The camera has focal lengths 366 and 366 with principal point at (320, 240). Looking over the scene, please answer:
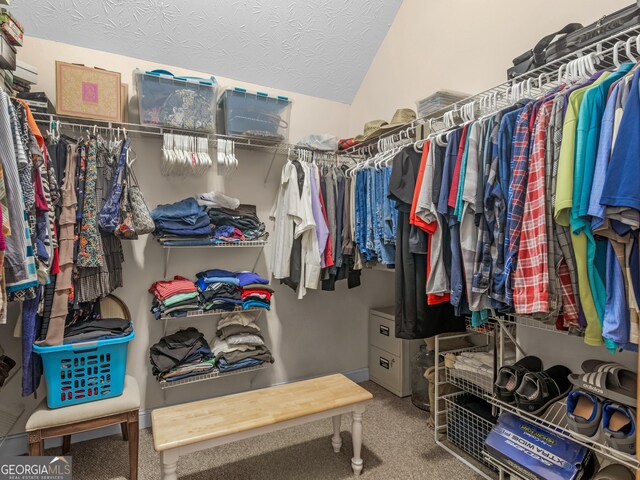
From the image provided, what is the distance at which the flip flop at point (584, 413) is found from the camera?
1.27 meters

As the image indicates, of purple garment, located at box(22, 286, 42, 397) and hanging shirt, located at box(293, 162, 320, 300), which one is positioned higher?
hanging shirt, located at box(293, 162, 320, 300)

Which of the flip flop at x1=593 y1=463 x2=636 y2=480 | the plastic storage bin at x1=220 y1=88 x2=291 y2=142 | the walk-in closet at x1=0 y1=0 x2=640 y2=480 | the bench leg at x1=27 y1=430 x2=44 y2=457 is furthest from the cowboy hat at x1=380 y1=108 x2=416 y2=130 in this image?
the bench leg at x1=27 y1=430 x2=44 y2=457

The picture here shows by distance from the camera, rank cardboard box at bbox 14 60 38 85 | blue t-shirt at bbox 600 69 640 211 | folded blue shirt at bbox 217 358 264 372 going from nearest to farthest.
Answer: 1. blue t-shirt at bbox 600 69 640 211
2. cardboard box at bbox 14 60 38 85
3. folded blue shirt at bbox 217 358 264 372

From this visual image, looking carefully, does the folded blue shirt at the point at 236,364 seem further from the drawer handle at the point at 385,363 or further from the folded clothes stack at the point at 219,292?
the drawer handle at the point at 385,363

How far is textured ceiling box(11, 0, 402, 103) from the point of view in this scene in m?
2.16

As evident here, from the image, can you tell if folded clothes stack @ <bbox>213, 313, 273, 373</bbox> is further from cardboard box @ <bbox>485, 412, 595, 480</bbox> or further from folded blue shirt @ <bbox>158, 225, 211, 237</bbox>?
cardboard box @ <bbox>485, 412, 595, 480</bbox>

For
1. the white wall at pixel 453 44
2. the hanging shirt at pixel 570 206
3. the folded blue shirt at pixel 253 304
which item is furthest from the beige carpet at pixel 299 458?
the white wall at pixel 453 44

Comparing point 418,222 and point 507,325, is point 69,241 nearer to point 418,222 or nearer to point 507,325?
point 418,222

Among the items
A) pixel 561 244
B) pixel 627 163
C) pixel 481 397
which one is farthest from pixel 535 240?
pixel 481 397

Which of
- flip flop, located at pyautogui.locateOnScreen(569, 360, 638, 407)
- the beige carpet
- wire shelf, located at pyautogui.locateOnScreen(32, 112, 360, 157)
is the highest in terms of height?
wire shelf, located at pyautogui.locateOnScreen(32, 112, 360, 157)

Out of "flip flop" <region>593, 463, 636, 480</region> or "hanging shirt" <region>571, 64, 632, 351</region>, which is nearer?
"hanging shirt" <region>571, 64, 632, 351</region>

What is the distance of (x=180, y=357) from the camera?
7.24ft

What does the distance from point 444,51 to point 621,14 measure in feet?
4.28

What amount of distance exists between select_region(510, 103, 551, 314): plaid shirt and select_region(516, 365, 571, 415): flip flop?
0.49 m
